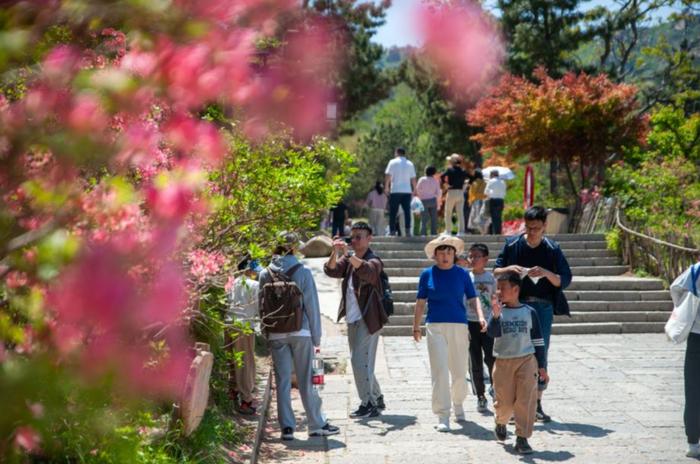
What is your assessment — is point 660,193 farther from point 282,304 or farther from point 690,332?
point 282,304

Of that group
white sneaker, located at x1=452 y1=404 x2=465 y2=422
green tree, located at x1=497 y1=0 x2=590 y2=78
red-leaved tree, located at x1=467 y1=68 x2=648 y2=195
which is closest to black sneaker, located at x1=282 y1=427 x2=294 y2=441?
white sneaker, located at x1=452 y1=404 x2=465 y2=422

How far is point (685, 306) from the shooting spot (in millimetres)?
7992

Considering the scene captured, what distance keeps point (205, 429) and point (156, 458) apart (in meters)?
1.32

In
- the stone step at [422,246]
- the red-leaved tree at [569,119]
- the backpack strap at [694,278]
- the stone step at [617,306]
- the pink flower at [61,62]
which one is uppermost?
the red-leaved tree at [569,119]

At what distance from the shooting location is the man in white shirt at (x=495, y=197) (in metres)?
23.2

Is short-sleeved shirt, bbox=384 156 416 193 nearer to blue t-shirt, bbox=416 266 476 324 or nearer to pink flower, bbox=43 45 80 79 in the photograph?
blue t-shirt, bbox=416 266 476 324

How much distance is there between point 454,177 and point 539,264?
40.8ft

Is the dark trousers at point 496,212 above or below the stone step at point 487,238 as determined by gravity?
above

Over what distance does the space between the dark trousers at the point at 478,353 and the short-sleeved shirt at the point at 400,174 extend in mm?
10578

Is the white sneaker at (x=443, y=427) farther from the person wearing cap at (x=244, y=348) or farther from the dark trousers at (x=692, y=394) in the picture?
the dark trousers at (x=692, y=394)

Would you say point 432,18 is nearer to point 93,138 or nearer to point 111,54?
point 93,138

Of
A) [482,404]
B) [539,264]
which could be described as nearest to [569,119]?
[482,404]

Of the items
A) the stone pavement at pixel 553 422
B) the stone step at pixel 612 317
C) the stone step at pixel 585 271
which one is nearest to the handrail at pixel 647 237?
the stone step at pixel 585 271

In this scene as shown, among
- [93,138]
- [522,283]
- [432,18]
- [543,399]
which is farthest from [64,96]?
[543,399]
